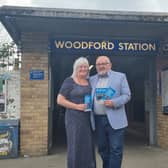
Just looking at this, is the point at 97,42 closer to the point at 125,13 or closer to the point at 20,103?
the point at 125,13

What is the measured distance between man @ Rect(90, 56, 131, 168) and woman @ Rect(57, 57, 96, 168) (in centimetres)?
16

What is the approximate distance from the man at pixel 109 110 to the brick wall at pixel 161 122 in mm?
4123

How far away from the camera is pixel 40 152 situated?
24.5ft

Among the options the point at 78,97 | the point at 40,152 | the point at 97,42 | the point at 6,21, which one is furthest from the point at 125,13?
the point at 40,152

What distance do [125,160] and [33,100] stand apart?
2.39 metres

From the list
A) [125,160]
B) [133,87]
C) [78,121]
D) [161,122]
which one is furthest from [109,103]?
[133,87]

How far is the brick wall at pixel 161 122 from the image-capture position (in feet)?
26.7

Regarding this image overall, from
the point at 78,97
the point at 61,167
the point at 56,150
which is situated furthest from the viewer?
the point at 56,150

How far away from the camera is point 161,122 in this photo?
27.5ft

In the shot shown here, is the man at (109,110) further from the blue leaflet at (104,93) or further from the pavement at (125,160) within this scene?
the pavement at (125,160)

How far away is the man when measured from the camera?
163 inches

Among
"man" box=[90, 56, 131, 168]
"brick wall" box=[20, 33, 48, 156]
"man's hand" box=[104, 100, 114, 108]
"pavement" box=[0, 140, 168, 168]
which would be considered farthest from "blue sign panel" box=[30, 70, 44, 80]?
"man's hand" box=[104, 100, 114, 108]

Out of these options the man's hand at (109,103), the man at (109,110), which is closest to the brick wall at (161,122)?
the man at (109,110)

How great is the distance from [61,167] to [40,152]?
1.29 meters
